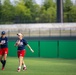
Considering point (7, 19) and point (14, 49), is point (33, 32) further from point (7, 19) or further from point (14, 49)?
point (7, 19)

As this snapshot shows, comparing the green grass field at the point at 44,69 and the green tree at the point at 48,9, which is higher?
the green tree at the point at 48,9

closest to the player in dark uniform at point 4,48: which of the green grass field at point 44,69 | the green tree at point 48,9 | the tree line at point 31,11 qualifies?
the green grass field at point 44,69

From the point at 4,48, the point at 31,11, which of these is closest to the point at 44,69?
the point at 4,48

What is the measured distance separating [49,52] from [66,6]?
36.3m

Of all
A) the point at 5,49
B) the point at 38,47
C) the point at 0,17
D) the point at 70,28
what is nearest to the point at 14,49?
the point at 38,47

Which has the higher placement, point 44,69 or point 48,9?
point 48,9

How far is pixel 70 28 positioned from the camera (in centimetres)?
4547

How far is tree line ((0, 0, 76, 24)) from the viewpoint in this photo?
60713 millimetres

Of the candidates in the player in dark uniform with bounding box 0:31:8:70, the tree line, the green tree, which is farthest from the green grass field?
the green tree

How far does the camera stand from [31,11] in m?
71.0

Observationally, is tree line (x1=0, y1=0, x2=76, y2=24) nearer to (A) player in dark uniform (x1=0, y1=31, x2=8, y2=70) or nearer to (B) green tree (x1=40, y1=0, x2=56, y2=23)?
(B) green tree (x1=40, y1=0, x2=56, y2=23)

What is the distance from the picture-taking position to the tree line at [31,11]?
6071 centimetres

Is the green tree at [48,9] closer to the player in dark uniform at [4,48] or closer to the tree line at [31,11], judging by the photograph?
the tree line at [31,11]

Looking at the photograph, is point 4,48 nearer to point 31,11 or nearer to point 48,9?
point 31,11
